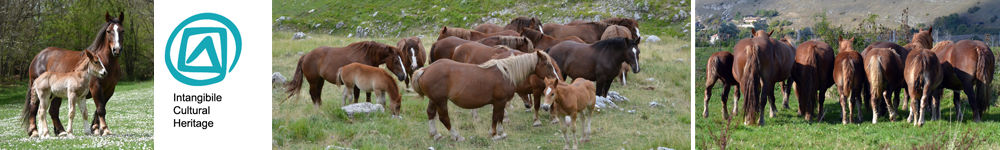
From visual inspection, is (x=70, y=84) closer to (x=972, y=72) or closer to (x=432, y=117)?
(x=432, y=117)

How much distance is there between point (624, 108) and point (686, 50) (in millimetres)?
11312

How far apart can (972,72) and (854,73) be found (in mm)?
1698

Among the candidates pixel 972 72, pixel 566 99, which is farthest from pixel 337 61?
pixel 972 72

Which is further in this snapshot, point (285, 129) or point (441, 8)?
point (441, 8)

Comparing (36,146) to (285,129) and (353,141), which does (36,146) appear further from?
(353,141)

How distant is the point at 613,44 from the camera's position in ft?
32.7

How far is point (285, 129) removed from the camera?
7355 millimetres

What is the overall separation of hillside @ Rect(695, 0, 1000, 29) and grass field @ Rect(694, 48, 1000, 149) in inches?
1316

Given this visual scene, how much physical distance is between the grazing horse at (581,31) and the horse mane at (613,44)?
547cm

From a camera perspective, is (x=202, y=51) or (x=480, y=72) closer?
(x=202, y=51)

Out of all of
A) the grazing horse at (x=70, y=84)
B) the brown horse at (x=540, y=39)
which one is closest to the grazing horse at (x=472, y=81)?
the grazing horse at (x=70, y=84)

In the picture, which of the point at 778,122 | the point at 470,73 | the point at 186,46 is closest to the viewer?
the point at 186,46

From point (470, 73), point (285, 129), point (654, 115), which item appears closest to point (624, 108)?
point (654, 115)

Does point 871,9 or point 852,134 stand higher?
point 871,9
